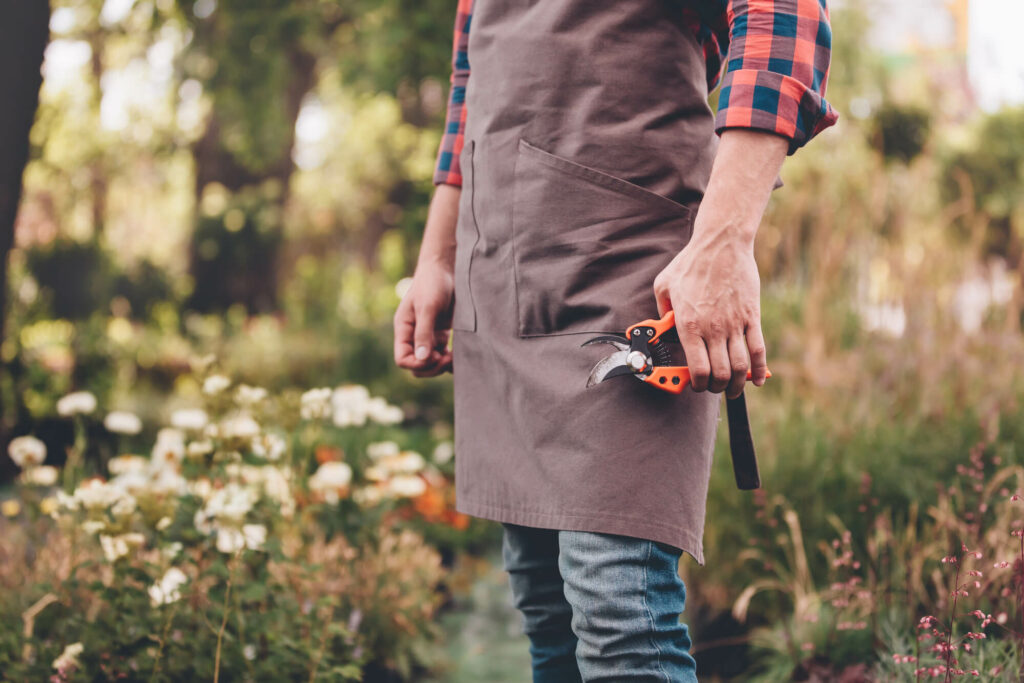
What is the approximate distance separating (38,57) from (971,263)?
3.86 metres

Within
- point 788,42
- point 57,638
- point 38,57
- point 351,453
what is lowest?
point 57,638

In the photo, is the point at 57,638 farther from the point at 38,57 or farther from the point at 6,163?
the point at 38,57

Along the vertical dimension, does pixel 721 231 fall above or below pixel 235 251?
below

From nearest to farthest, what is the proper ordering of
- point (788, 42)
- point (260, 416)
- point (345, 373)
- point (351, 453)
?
point (788, 42)
point (260, 416)
point (351, 453)
point (345, 373)

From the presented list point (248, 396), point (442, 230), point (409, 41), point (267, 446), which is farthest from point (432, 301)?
point (409, 41)

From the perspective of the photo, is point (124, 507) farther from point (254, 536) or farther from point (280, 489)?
point (280, 489)

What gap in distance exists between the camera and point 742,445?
4.04 ft

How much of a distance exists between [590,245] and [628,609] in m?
0.51

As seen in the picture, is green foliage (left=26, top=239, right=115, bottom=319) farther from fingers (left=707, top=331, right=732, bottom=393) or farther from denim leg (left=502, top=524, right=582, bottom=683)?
fingers (left=707, top=331, right=732, bottom=393)

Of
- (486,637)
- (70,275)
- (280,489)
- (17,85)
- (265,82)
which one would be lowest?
(486,637)

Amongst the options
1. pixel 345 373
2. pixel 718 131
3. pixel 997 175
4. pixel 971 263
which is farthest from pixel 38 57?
pixel 997 175

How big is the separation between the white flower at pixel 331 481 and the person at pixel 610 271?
1.05 meters

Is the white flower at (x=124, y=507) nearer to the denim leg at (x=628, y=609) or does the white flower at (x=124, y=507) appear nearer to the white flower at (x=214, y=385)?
the white flower at (x=214, y=385)

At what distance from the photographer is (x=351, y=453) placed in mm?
3600
